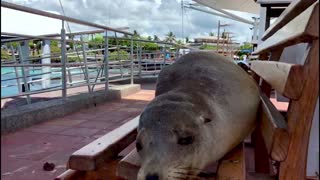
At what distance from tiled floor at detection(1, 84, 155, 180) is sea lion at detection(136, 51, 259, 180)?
784 millimetres

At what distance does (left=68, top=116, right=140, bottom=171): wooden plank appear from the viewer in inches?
60.4

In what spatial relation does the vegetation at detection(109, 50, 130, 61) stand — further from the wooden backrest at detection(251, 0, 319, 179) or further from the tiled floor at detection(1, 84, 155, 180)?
the wooden backrest at detection(251, 0, 319, 179)

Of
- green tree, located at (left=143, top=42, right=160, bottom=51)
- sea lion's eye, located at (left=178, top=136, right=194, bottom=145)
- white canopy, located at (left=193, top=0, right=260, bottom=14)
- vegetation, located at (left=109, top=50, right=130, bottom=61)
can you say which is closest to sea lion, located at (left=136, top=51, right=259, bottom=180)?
sea lion's eye, located at (left=178, top=136, right=194, bottom=145)

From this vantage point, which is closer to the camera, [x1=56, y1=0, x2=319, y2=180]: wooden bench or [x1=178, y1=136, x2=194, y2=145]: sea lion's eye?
[x1=56, y1=0, x2=319, y2=180]: wooden bench

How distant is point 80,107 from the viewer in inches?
195

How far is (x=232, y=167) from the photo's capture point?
1.46 meters

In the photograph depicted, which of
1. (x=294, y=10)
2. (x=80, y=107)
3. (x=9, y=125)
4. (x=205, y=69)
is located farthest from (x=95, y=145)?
(x=80, y=107)

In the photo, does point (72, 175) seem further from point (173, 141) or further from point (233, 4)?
point (233, 4)

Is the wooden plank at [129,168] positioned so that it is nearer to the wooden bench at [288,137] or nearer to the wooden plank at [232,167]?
the wooden bench at [288,137]

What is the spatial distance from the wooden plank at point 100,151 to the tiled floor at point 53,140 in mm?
410

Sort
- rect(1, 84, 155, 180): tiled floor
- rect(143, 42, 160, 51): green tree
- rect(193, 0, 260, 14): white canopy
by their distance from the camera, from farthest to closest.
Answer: rect(193, 0, 260, 14): white canopy → rect(143, 42, 160, 51): green tree → rect(1, 84, 155, 180): tiled floor

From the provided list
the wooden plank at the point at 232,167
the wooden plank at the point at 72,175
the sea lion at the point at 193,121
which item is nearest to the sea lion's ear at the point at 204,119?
the sea lion at the point at 193,121

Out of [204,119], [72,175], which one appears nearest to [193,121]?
[204,119]

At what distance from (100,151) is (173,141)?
383mm
